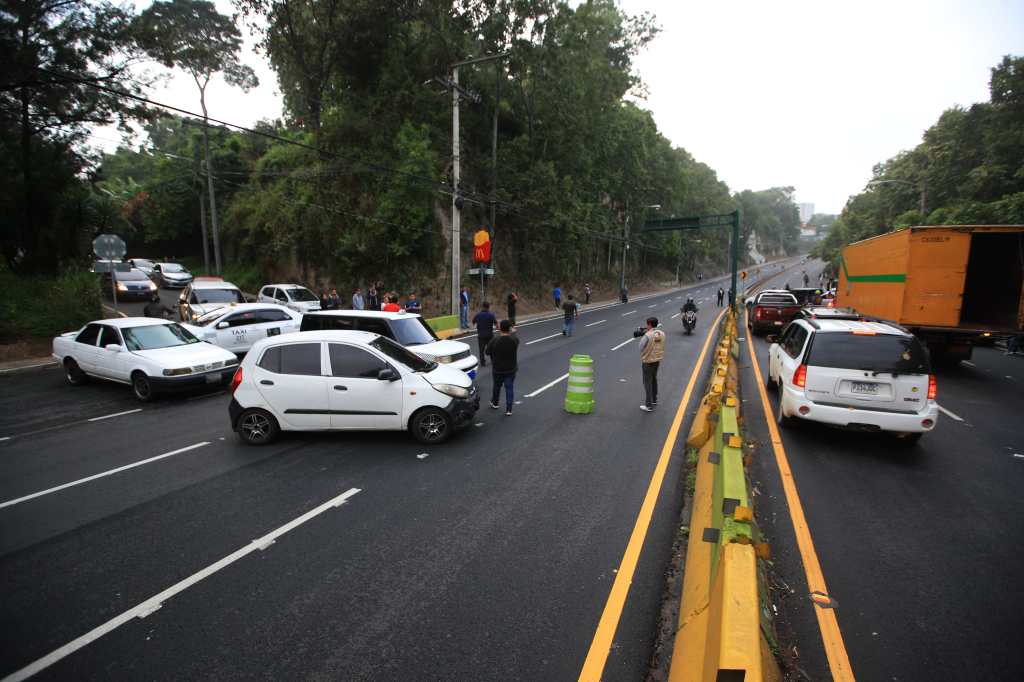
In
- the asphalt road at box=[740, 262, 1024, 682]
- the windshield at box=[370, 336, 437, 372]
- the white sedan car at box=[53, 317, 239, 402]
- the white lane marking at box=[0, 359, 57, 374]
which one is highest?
the windshield at box=[370, 336, 437, 372]

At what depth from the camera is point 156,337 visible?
431 inches

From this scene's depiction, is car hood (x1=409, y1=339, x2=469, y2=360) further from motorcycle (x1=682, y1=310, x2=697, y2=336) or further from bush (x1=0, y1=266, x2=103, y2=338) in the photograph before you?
motorcycle (x1=682, y1=310, x2=697, y2=336)

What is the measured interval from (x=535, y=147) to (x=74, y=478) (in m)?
31.4

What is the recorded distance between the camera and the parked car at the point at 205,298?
18.1m

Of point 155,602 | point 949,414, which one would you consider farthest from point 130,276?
point 949,414

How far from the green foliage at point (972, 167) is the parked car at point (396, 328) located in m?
23.6

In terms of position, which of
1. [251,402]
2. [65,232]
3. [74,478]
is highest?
[65,232]

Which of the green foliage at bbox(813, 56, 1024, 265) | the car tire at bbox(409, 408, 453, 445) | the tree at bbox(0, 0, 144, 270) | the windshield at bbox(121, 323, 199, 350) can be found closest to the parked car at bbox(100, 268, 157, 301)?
the tree at bbox(0, 0, 144, 270)

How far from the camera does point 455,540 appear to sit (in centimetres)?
467

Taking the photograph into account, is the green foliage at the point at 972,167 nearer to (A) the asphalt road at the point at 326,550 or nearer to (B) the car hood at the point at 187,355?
(A) the asphalt road at the point at 326,550

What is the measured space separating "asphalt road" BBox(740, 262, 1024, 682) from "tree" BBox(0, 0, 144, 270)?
868 inches

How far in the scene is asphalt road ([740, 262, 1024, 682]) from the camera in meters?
3.28

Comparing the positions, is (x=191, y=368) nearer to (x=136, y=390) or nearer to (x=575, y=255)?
(x=136, y=390)

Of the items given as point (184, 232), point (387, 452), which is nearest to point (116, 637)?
point (387, 452)
